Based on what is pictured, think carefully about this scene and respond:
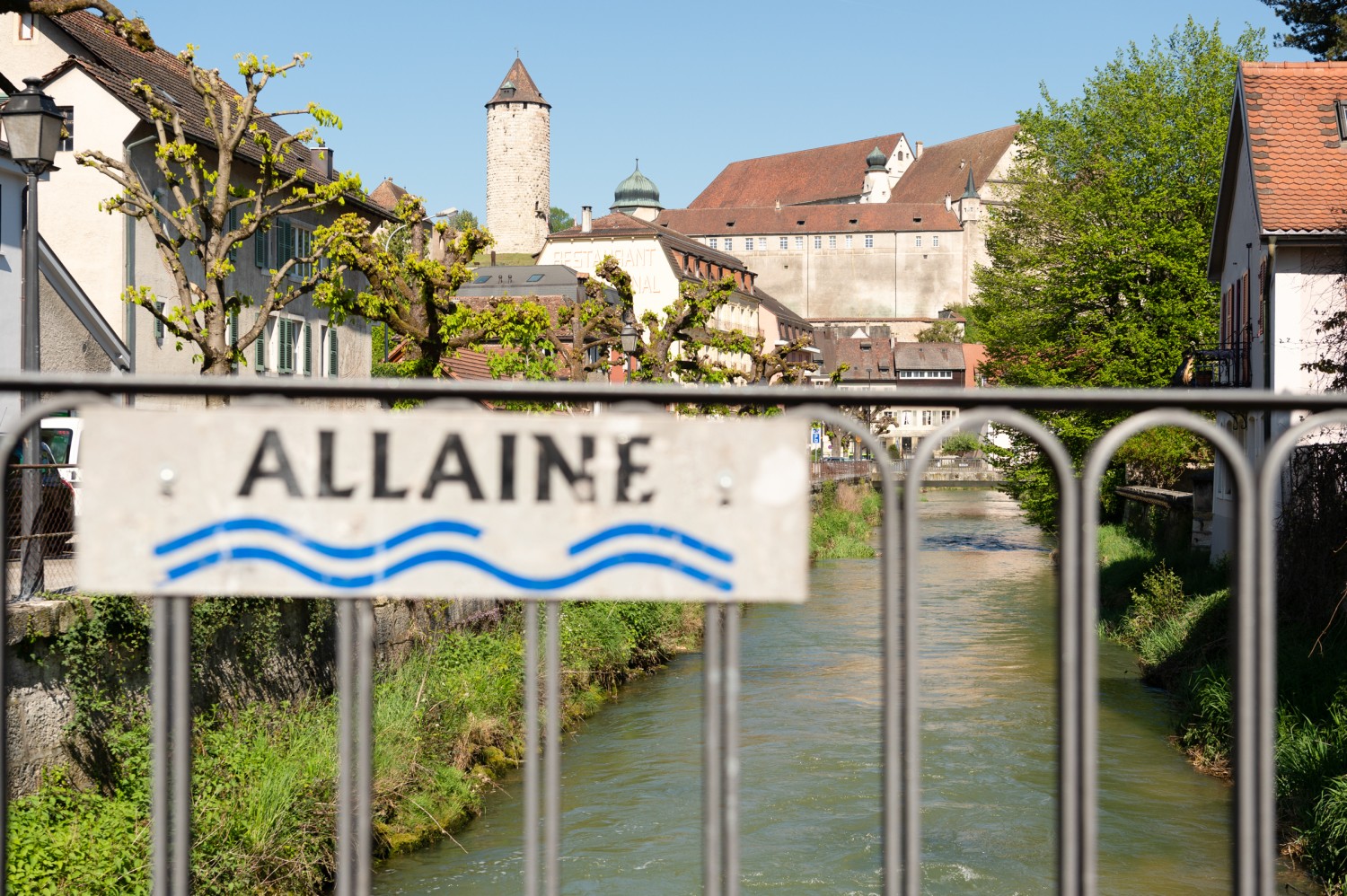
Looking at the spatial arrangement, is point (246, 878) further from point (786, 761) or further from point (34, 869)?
point (786, 761)

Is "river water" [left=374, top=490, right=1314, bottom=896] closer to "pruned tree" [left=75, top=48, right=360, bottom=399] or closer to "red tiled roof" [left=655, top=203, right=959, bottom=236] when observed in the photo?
"pruned tree" [left=75, top=48, right=360, bottom=399]

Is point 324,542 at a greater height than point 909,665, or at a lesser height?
greater

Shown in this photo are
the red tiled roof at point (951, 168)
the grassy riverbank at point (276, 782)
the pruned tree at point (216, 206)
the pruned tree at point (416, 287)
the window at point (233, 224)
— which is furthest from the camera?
the red tiled roof at point (951, 168)

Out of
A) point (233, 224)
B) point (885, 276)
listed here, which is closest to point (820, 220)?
point (885, 276)

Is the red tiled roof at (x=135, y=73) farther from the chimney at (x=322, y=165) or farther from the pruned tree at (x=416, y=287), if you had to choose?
the pruned tree at (x=416, y=287)

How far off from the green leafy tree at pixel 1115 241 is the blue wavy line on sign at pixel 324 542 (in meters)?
29.5

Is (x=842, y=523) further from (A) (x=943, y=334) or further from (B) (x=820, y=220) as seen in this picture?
(B) (x=820, y=220)

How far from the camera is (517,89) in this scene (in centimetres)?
11612

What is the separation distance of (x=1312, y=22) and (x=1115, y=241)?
11.4 meters

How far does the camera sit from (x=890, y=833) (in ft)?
8.29

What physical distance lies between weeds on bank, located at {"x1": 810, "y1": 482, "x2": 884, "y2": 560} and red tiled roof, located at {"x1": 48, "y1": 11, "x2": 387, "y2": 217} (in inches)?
573

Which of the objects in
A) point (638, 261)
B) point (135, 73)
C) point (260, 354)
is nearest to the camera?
point (135, 73)

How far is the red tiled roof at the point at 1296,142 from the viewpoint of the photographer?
2231 centimetres

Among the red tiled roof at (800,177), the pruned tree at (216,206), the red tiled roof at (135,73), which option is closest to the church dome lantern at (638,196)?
the red tiled roof at (800,177)
